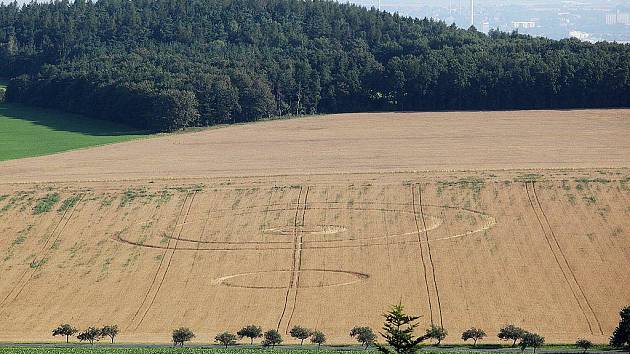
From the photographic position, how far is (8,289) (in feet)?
188

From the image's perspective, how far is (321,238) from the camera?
63125mm

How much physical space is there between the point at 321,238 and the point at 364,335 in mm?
16657

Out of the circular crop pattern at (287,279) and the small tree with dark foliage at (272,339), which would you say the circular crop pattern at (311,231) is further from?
the small tree with dark foliage at (272,339)

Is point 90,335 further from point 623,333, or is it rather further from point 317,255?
point 623,333

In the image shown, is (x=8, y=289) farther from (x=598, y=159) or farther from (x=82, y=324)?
(x=598, y=159)

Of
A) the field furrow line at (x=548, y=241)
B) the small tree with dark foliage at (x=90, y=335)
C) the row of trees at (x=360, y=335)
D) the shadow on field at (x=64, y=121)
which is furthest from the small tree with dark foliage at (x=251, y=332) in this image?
the shadow on field at (x=64, y=121)

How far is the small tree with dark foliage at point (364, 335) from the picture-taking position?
153 ft

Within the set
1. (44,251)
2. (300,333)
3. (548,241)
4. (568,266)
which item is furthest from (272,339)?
(44,251)

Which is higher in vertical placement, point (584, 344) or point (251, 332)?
point (584, 344)

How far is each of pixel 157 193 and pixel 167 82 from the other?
1544 inches

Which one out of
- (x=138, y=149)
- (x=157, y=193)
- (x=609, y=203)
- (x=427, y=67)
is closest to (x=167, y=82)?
(x=138, y=149)

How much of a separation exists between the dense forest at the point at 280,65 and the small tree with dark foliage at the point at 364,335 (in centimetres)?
6018

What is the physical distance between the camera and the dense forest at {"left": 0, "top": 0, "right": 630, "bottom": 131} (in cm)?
11038

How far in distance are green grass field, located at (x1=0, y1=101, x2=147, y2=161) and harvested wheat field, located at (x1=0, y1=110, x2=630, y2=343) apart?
23.4ft
